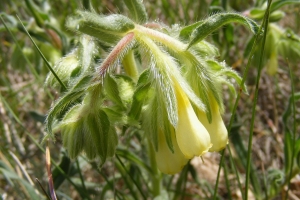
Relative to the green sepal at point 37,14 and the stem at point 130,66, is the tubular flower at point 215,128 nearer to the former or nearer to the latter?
the stem at point 130,66

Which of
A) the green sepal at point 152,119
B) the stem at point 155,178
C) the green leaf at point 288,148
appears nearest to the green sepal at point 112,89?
the green sepal at point 152,119

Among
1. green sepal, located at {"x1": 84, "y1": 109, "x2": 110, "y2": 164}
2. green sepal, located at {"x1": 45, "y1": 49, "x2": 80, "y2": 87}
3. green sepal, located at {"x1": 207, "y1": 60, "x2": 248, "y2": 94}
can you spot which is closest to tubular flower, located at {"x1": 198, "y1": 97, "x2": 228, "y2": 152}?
green sepal, located at {"x1": 207, "y1": 60, "x2": 248, "y2": 94}

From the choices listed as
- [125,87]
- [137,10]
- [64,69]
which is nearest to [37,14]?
[64,69]

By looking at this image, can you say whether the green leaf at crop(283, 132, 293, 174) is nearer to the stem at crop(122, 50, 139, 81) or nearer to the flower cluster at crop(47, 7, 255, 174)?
the flower cluster at crop(47, 7, 255, 174)

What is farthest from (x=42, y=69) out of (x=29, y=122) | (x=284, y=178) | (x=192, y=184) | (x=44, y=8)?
(x=284, y=178)

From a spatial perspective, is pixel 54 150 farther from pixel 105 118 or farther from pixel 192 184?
pixel 105 118
